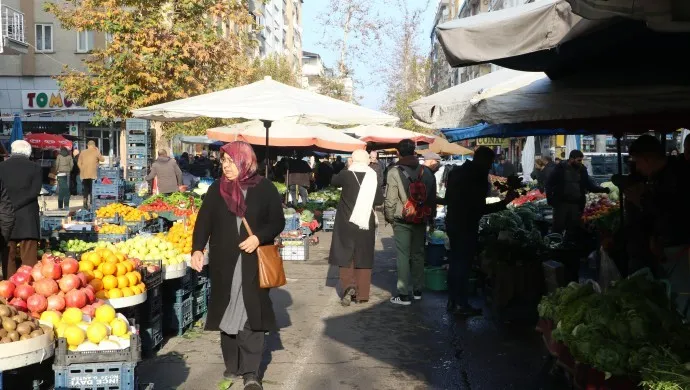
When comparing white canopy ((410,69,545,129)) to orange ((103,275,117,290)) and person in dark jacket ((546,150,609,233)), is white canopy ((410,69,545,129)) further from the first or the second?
person in dark jacket ((546,150,609,233))

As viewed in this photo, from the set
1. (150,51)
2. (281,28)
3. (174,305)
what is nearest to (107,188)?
(150,51)

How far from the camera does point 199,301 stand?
8.30 metres

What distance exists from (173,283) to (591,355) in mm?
4475

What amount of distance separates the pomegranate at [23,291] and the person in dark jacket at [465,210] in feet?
15.5

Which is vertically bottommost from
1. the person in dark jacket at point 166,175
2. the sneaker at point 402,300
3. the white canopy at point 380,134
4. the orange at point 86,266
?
the sneaker at point 402,300

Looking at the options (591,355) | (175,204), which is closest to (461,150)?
(175,204)

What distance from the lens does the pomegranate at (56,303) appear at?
5.20 meters

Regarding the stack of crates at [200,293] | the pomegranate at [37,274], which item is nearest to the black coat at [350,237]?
the stack of crates at [200,293]

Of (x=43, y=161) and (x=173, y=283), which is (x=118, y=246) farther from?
(x=43, y=161)

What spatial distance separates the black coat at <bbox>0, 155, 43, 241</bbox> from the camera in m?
8.99

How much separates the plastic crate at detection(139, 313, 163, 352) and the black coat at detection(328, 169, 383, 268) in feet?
9.14

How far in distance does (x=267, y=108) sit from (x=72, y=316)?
16.2 ft

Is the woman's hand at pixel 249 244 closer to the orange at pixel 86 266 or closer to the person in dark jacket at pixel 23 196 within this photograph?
the orange at pixel 86 266

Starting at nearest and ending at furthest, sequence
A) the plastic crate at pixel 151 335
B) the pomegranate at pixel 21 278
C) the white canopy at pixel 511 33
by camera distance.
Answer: the white canopy at pixel 511 33 → the pomegranate at pixel 21 278 → the plastic crate at pixel 151 335
